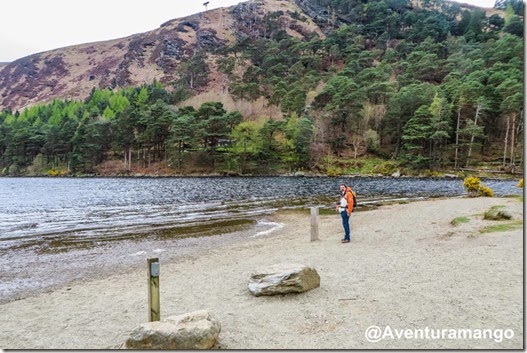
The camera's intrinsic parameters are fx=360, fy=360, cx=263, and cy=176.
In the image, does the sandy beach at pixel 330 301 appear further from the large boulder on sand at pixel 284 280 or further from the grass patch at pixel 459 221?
the grass patch at pixel 459 221

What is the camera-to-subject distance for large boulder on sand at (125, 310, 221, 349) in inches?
187

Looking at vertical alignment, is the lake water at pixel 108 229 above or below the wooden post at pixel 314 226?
below

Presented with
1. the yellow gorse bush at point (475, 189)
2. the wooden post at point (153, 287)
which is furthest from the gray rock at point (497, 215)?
the yellow gorse bush at point (475, 189)

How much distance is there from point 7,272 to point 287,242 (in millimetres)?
9241

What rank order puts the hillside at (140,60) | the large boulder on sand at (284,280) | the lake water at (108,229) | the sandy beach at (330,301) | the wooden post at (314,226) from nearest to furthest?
the sandy beach at (330,301), the large boulder on sand at (284,280), the lake water at (108,229), the wooden post at (314,226), the hillside at (140,60)

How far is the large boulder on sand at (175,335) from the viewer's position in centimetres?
474

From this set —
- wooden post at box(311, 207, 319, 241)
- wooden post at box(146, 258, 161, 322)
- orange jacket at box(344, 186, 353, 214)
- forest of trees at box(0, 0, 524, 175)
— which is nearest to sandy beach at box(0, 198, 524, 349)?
wooden post at box(146, 258, 161, 322)

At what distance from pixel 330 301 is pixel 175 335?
299cm

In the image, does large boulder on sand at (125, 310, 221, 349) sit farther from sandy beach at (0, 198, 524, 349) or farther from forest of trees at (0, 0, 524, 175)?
forest of trees at (0, 0, 524, 175)

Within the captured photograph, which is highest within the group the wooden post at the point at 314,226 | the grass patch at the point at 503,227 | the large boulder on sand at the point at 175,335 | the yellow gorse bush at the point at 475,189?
the large boulder on sand at the point at 175,335

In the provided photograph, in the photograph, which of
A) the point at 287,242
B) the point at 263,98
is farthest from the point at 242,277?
the point at 263,98

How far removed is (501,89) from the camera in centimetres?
5888

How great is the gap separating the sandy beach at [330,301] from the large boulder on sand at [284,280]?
0.17 metres

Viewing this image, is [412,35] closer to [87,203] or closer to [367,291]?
[87,203]
